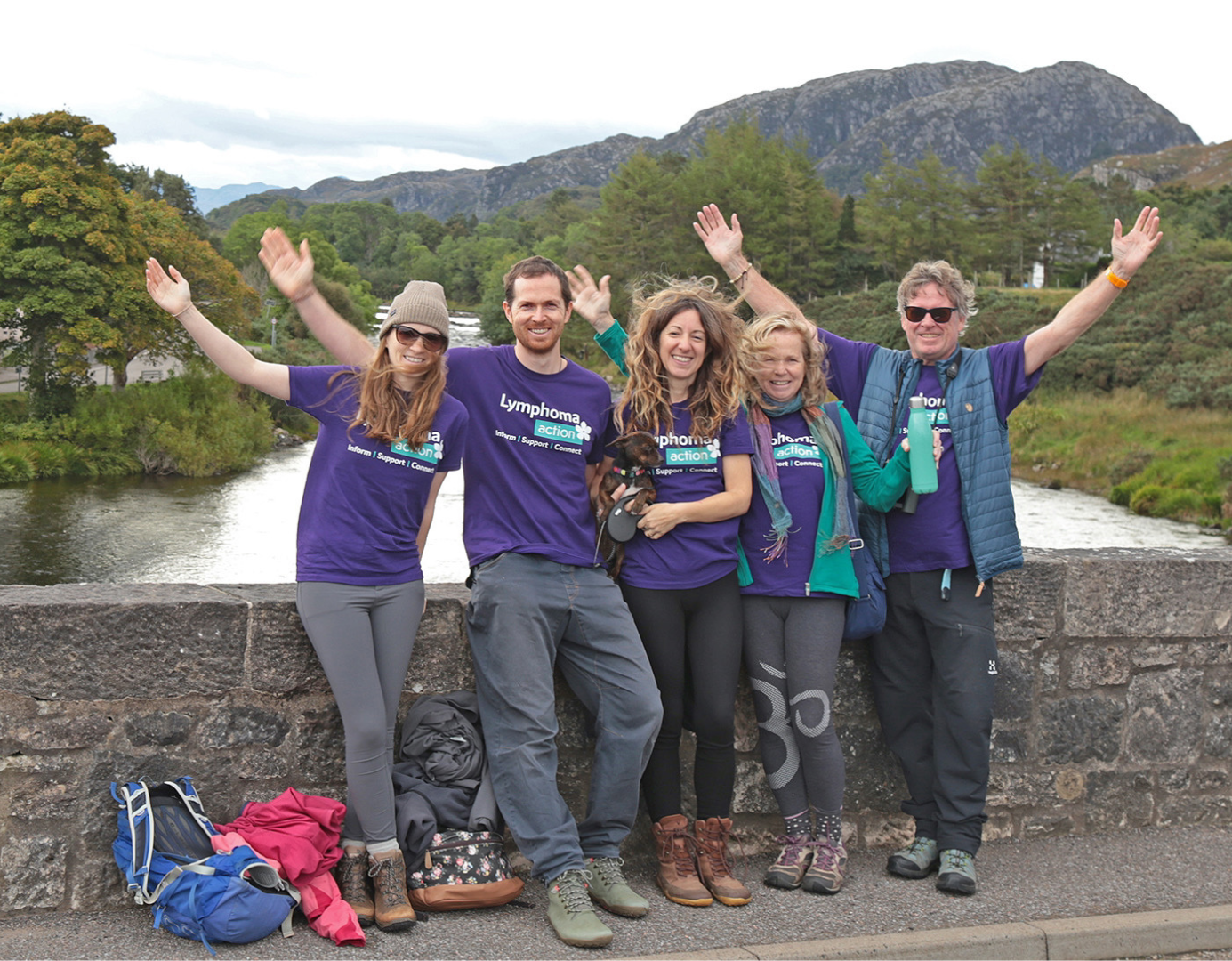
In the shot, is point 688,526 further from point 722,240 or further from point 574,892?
point 722,240

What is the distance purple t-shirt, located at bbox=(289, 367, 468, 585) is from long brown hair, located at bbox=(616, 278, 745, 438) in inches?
24.9

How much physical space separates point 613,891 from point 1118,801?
203 centimetres

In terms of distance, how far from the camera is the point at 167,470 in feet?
152

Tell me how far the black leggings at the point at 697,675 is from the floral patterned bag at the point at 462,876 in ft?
1.72

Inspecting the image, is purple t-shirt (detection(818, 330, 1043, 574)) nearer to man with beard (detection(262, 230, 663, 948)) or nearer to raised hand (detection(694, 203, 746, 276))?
raised hand (detection(694, 203, 746, 276))

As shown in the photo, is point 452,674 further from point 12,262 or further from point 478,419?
point 12,262

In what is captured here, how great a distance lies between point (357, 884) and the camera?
315 centimetres

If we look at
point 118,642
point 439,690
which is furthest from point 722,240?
point 118,642

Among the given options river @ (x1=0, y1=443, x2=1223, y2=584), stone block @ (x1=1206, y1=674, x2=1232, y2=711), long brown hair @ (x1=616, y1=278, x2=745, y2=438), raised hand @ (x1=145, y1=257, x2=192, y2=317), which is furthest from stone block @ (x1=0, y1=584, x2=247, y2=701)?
river @ (x1=0, y1=443, x2=1223, y2=584)

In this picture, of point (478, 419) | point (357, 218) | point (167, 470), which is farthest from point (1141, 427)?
point (357, 218)

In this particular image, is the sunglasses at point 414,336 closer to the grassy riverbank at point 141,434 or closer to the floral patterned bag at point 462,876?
the floral patterned bag at point 462,876

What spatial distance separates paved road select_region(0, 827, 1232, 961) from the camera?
2.98 meters

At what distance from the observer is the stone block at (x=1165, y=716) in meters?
4.11

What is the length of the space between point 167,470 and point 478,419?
4640cm
